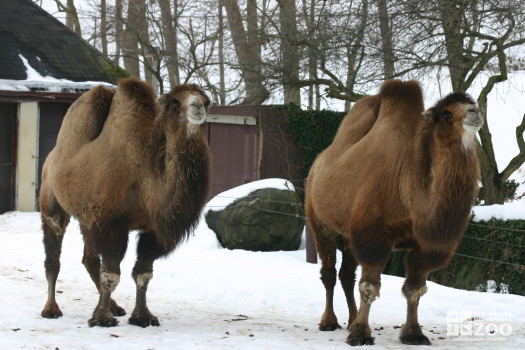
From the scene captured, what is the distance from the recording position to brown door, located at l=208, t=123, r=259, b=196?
17391mm

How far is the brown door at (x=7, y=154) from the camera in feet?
58.5

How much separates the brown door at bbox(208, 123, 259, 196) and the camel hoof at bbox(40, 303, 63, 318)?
9.73 m

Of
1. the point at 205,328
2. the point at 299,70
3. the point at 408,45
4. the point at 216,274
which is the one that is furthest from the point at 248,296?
the point at 299,70

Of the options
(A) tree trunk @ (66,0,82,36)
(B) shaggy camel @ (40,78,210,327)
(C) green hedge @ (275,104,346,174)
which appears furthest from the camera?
(A) tree trunk @ (66,0,82,36)

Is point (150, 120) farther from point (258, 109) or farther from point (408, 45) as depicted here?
point (258, 109)

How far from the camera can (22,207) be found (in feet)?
58.0

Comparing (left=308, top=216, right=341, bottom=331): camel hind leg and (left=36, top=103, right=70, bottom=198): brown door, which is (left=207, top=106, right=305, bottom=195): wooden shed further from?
(left=308, top=216, right=341, bottom=331): camel hind leg

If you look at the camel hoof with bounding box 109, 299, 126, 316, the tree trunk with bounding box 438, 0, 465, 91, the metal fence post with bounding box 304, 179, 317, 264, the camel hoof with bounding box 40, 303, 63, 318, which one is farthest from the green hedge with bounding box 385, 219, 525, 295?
the camel hoof with bounding box 40, 303, 63, 318

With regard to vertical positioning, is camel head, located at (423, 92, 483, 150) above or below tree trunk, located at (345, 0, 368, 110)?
below

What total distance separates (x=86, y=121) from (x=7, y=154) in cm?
1105

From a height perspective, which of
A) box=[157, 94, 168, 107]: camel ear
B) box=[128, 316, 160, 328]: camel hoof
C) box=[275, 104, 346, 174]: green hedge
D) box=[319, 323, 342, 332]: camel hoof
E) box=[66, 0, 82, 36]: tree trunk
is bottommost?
box=[319, 323, 342, 332]: camel hoof

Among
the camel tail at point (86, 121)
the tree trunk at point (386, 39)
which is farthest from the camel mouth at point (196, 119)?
the tree trunk at point (386, 39)

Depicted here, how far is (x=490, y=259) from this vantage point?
1098 cm

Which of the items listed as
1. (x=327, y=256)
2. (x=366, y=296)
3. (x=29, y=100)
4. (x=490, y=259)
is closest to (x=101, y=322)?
(x=327, y=256)
